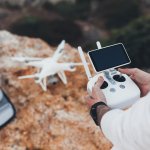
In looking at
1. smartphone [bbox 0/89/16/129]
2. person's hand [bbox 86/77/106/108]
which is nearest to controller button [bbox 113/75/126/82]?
person's hand [bbox 86/77/106/108]

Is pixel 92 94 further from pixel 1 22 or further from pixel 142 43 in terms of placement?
pixel 1 22

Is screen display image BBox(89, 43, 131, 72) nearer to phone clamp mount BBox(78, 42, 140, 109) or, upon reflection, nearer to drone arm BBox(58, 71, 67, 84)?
phone clamp mount BBox(78, 42, 140, 109)

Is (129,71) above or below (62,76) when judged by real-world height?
above

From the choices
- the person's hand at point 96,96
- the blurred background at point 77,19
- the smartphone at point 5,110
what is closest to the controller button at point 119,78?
the person's hand at point 96,96

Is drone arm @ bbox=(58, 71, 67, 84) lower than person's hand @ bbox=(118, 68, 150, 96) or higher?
lower

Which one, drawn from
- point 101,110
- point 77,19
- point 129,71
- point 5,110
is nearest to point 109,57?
point 129,71

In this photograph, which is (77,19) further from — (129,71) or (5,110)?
(129,71)
